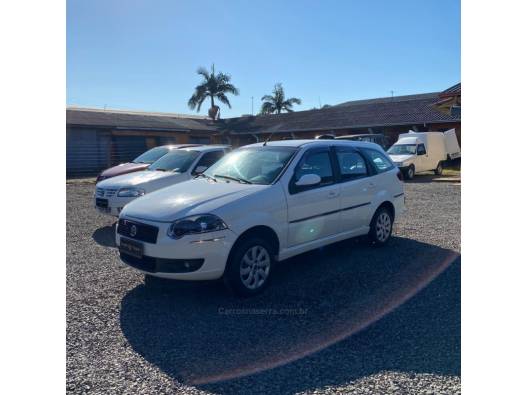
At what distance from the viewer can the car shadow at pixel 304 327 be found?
125 inches

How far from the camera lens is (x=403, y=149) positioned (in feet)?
64.4

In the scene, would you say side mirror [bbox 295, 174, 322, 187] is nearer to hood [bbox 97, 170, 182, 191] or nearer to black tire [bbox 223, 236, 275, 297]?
black tire [bbox 223, 236, 275, 297]

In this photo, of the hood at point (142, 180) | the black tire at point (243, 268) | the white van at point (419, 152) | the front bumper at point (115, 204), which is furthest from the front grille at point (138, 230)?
the white van at point (419, 152)

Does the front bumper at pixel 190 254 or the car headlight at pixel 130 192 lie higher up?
the car headlight at pixel 130 192

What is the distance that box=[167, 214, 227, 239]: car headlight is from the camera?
4.22 metres

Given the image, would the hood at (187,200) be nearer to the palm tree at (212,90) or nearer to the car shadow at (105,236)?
the car shadow at (105,236)

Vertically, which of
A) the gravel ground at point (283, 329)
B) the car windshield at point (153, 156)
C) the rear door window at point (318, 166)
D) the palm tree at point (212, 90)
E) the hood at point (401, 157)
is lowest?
the gravel ground at point (283, 329)

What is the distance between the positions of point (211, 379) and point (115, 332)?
1.28 metres

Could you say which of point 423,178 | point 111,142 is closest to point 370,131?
point 423,178

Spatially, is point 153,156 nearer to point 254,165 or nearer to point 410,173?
point 254,165

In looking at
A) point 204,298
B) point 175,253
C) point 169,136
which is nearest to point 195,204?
point 175,253

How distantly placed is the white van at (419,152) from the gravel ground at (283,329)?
13483 mm

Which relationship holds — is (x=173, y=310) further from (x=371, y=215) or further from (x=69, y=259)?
Answer: (x=371, y=215)

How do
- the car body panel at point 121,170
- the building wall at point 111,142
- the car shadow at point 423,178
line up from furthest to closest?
the building wall at point 111,142 < the car shadow at point 423,178 < the car body panel at point 121,170
